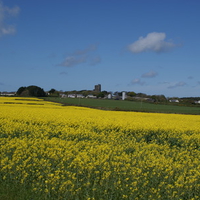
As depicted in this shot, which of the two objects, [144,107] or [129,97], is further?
[129,97]

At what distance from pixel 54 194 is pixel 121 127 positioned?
9.55 m

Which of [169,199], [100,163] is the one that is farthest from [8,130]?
[169,199]

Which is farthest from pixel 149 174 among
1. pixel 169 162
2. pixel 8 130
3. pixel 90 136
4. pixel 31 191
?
pixel 8 130

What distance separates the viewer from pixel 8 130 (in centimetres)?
1252

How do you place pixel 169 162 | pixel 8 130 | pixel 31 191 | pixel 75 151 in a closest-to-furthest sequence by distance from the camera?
1. pixel 31 191
2. pixel 169 162
3. pixel 75 151
4. pixel 8 130

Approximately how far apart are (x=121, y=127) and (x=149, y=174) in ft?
26.9

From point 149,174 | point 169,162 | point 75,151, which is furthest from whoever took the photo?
point 75,151

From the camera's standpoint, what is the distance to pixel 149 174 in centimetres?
753

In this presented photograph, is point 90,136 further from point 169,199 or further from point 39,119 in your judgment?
point 169,199

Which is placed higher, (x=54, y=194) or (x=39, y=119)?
(x=39, y=119)

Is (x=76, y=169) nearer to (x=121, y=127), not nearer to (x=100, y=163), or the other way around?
(x=100, y=163)

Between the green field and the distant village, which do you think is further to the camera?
the distant village

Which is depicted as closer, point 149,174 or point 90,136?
point 149,174

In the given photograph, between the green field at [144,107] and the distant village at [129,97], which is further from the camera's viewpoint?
the distant village at [129,97]
